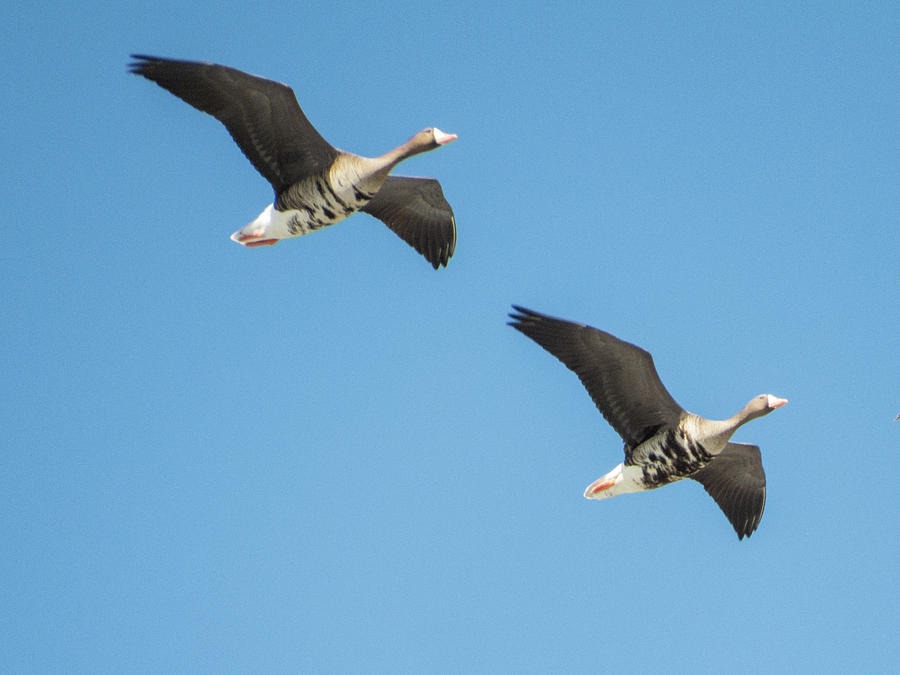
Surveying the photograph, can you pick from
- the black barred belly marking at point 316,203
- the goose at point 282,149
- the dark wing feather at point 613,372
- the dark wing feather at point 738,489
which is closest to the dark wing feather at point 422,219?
the goose at point 282,149

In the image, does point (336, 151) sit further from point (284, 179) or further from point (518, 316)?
point (518, 316)

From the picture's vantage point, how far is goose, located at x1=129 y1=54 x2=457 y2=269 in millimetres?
20672

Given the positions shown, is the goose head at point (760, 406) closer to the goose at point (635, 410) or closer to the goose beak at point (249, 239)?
the goose at point (635, 410)

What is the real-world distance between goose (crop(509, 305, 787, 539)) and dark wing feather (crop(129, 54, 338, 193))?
376 cm

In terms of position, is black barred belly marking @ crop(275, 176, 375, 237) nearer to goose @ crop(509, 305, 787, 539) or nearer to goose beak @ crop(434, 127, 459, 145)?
goose beak @ crop(434, 127, 459, 145)

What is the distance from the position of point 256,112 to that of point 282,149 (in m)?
0.69

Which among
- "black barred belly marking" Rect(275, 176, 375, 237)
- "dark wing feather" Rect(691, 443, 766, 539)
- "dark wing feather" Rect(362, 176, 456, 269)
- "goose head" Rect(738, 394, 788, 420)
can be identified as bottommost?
"dark wing feather" Rect(691, 443, 766, 539)

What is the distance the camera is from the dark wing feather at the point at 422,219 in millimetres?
23953

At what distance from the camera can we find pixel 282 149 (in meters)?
21.6

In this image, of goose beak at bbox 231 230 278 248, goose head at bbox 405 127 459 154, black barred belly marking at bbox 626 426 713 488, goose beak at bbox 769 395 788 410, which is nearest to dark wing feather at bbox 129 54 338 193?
goose beak at bbox 231 230 278 248

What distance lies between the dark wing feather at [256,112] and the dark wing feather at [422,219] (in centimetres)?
239

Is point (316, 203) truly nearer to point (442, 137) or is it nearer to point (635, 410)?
point (442, 137)

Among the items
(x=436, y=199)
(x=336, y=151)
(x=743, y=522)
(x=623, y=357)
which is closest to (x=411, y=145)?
(x=336, y=151)

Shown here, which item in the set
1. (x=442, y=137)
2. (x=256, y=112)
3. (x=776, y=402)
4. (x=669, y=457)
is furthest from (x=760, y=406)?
(x=256, y=112)
